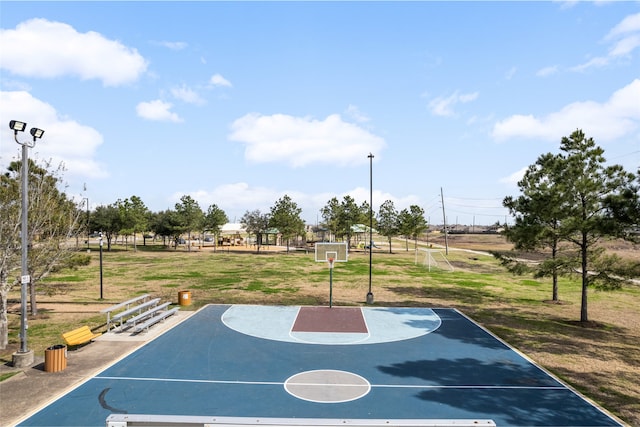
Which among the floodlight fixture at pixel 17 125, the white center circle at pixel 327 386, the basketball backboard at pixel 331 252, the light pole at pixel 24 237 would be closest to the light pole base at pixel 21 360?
the light pole at pixel 24 237

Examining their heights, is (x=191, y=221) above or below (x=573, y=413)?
above

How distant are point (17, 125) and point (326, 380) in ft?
42.5

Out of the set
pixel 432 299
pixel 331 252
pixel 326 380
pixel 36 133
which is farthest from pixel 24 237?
pixel 432 299

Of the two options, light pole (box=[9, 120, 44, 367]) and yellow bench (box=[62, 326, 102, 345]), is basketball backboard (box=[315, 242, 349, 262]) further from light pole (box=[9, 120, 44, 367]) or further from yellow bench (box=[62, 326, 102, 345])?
light pole (box=[9, 120, 44, 367])

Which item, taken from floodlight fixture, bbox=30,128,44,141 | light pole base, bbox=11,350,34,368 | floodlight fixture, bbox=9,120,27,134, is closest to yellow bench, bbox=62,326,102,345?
light pole base, bbox=11,350,34,368

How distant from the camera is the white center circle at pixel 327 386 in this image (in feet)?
36.9

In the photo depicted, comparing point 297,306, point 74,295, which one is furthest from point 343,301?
point 74,295

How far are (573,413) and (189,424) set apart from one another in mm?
10688

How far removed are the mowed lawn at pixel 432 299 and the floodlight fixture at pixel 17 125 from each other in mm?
8260

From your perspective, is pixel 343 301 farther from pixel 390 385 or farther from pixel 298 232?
pixel 298 232

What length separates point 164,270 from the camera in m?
39.0

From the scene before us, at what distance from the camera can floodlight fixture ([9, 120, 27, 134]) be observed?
1255 centimetres

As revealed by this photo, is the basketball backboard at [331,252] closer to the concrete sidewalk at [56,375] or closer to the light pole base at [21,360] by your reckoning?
the concrete sidewalk at [56,375]

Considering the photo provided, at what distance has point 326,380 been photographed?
40.8ft
